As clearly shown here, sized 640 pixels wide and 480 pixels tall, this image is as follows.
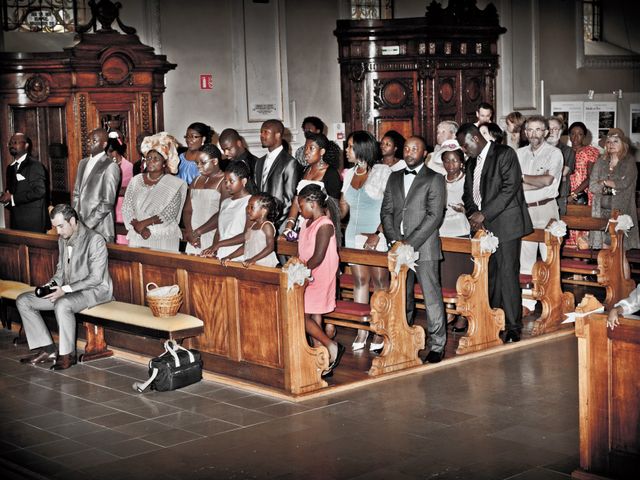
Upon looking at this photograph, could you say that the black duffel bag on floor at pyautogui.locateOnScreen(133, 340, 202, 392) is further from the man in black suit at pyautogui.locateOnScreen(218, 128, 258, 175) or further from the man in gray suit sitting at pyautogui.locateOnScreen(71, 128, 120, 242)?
the man in black suit at pyautogui.locateOnScreen(218, 128, 258, 175)

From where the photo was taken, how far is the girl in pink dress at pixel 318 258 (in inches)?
286

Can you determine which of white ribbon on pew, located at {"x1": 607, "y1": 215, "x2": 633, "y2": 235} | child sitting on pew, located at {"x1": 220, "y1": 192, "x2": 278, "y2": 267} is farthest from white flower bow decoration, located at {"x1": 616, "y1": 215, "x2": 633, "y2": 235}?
child sitting on pew, located at {"x1": 220, "y1": 192, "x2": 278, "y2": 267}

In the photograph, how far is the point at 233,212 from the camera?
7.81 metres

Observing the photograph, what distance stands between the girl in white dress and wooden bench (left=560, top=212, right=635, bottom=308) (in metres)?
3.04

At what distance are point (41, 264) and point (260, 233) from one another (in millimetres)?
2788

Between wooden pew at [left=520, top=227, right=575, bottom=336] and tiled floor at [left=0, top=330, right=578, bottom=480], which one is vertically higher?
wooden pew at [left=520, top=227, right=575, bottom=336]

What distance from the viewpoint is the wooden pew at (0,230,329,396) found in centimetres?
697

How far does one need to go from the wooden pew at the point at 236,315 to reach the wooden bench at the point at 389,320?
0.54 m

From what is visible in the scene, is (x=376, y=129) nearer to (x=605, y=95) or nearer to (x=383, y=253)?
(x=605, y=95)

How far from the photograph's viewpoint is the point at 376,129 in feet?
46.5

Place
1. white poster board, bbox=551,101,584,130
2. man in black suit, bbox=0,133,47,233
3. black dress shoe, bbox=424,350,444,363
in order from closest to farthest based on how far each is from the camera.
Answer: black dress shoe, bbox=424,350,444,363 → man in black suit, bbox=0,133,47,233 → white poster board, bbox=551,101,584,130

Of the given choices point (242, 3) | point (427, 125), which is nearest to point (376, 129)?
point (427, 125)

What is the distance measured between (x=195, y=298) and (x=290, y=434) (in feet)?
6.24

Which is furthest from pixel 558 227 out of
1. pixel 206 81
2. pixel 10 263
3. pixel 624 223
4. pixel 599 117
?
pixel 599 117
